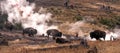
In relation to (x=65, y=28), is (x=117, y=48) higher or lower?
higher

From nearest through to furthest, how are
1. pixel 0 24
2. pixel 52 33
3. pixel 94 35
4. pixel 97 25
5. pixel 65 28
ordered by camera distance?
pixel 94 35
pixel 52 33
pixel 0 24
pixel 65 28
pixel 97 25

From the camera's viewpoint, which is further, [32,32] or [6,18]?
[6,18]

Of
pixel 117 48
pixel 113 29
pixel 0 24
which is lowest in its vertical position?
pixel 113 29

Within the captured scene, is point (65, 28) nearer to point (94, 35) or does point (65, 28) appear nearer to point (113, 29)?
point (113, 29)

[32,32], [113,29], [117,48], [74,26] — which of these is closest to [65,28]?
[74,26]

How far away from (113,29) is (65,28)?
3067 centimetres

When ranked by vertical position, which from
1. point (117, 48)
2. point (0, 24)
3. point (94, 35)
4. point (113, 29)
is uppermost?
point (117, 48)

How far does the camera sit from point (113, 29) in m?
193

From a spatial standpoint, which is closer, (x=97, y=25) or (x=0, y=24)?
(x=0, y=24)

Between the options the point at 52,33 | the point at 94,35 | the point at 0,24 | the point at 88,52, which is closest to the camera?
the point at 88,52

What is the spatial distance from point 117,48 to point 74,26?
440 ft

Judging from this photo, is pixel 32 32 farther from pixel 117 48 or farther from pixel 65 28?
pixel 117 48

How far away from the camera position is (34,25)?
185m

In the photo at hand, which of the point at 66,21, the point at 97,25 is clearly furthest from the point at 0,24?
the point at 97,25
